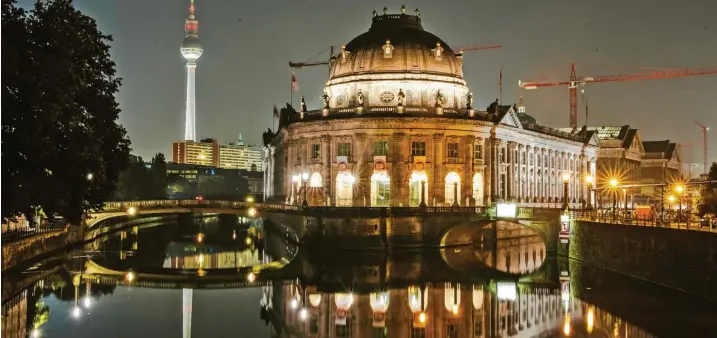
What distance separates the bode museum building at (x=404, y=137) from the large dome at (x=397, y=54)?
0.52ft

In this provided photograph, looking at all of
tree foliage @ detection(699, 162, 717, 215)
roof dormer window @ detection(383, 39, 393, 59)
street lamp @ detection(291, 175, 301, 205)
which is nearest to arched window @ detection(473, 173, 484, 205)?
roof dormer window @ detection(383, 39, 393, 59)

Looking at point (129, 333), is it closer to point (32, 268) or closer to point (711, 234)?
point (32, 268)

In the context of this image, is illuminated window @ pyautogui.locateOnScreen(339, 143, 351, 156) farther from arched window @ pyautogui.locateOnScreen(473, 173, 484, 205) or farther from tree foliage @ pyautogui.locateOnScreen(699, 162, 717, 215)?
tree foliage @ pyautogui.locateOnScreen(699, 162, 717, 215)

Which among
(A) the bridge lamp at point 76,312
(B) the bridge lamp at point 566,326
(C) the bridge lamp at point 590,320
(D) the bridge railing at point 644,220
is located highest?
(D) the bridge railing at point 644,220

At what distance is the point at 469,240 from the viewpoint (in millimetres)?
108500

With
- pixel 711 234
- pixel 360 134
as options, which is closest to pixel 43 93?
pixel 711 234

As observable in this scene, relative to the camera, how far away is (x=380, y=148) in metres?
111

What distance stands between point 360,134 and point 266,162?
67.7m

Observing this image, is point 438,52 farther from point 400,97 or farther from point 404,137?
point 404,137

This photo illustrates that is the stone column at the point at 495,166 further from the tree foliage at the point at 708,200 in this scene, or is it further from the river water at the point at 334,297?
the tree foliage at the point at 708,200

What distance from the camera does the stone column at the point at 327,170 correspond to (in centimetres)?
11281

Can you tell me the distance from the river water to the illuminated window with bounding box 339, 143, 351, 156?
19.6 metres

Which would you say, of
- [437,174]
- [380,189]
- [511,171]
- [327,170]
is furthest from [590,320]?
[511,171]

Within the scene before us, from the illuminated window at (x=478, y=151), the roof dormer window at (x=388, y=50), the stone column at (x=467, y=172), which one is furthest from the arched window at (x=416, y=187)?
the roof dormer window at (x=388, y=50)
